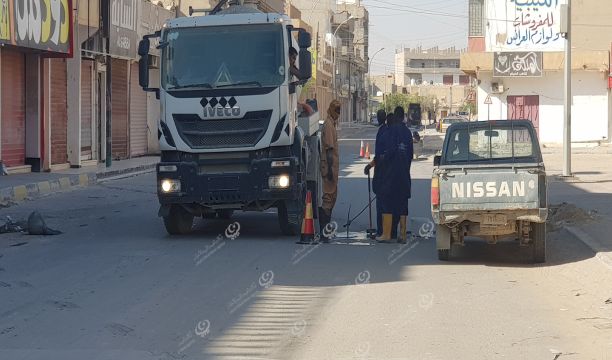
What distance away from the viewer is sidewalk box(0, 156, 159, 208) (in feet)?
64.7

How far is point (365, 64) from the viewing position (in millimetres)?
145000

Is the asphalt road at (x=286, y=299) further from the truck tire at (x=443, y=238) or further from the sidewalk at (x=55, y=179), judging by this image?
the sidewalk at (x=55, y=179)

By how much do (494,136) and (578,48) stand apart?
45527 mm

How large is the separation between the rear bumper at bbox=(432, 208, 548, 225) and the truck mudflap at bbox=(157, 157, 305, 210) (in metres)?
2.83

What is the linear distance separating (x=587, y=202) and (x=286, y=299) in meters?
11.1

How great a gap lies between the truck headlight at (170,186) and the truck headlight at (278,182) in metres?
1.34

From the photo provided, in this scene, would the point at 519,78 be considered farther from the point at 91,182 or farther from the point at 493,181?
the point at 493,181

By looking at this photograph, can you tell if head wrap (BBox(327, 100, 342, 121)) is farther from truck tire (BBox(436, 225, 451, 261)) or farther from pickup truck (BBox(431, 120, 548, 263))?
truck tire (BBox(436, 225, 451, 261))

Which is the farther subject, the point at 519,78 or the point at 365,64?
the point at 365,64

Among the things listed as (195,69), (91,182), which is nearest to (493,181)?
(195,69)

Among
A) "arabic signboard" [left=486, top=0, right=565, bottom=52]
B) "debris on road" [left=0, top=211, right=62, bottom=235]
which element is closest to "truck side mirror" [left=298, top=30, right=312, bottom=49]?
"debris on road" [left=0, top=211, right=62, bottom=235]

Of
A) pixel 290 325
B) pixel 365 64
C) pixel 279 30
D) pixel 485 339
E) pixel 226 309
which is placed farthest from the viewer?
pixel 365 64

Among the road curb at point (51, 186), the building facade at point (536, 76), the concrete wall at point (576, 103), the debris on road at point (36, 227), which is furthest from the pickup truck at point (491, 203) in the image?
the concrete wall at point (576, 103)

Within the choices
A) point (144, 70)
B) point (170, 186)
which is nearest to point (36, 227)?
point (170, 186)
